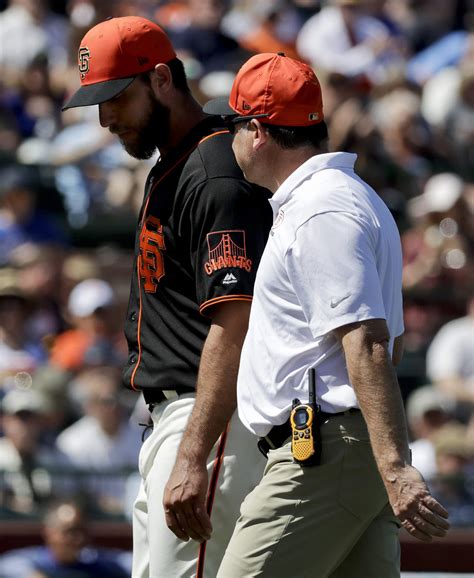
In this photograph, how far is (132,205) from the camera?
1048 cm

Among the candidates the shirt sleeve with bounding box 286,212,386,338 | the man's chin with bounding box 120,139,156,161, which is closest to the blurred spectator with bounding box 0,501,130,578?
the man's chin with bounding box 120,139,156,161

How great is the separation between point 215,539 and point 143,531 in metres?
0.33

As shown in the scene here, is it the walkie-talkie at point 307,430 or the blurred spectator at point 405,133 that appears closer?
the walkie-talkie at point 307,430

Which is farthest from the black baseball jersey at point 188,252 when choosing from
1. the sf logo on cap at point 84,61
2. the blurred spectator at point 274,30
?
the blurred spectator at point 274,30

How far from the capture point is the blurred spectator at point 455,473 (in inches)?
309

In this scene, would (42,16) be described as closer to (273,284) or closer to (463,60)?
(463,60)

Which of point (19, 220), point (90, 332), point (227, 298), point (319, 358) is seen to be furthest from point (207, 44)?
point (319, 358)

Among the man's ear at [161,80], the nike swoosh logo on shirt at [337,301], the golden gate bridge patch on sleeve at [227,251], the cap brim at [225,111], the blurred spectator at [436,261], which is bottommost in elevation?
the blurred spectator at [436,261]

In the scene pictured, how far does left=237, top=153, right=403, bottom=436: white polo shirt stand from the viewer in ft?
11.3

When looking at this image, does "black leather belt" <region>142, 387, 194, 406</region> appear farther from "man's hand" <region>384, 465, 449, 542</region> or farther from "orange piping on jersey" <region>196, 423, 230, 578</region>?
"man's hand" <region>384, 465, 449, 542</region>

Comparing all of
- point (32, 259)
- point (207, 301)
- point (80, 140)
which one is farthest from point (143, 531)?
point (80, 140)

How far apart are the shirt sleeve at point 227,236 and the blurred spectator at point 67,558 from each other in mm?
3829

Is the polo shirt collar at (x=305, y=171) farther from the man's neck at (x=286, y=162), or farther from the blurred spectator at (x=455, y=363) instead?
the blurred spectator at (x=455, y=363)

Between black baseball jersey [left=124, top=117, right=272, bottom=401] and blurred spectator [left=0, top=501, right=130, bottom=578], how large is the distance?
3.44 meters
